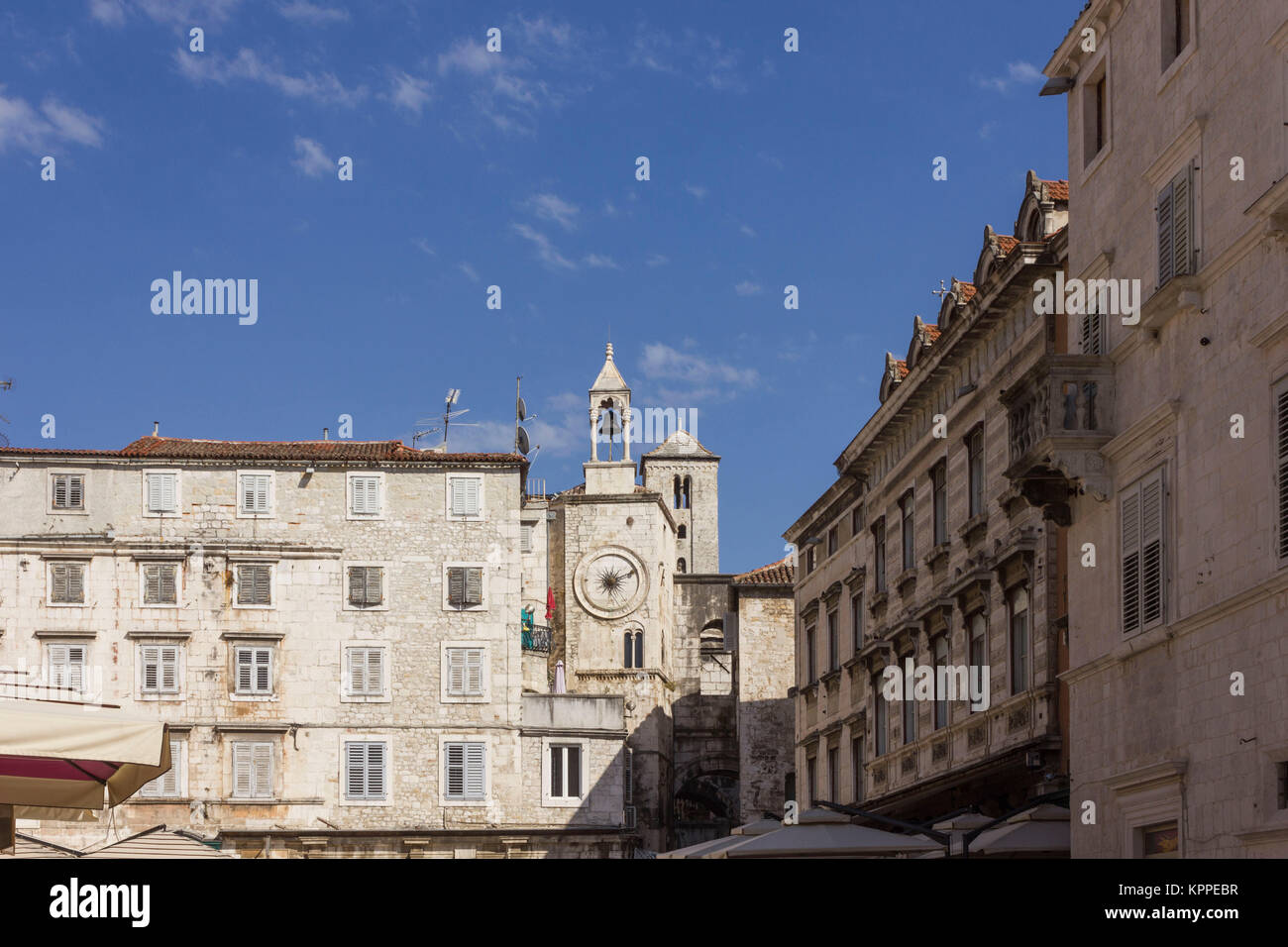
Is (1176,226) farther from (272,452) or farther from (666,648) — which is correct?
(666,648)

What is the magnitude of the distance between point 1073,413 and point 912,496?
17.3 m

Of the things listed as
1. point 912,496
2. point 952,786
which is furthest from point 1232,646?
point 912,496

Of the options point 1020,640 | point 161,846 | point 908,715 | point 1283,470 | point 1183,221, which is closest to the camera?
point 1283,470

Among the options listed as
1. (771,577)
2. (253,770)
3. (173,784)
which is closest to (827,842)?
(253,770)

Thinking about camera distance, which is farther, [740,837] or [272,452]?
[272,452]

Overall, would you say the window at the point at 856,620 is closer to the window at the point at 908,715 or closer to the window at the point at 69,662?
the window at the point at 908,715

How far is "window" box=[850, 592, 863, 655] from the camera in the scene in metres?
42.1

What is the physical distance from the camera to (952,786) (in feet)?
106

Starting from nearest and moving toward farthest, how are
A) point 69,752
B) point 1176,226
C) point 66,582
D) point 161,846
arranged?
point 69,752 → point 1176,226 → point 161,846 → point 66,582

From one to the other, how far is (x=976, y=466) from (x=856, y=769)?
11.4m

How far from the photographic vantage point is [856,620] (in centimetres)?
4253

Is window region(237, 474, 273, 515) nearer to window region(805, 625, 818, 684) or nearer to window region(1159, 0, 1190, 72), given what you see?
window region(805, 625, 818, 684)

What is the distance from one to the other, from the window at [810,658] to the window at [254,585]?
19.2 m

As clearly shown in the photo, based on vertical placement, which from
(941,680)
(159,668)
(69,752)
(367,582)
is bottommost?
(69,752)
